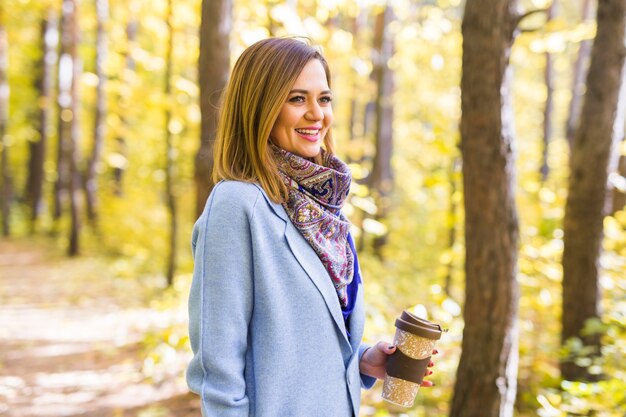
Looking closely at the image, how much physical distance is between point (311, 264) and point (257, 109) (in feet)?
1.74

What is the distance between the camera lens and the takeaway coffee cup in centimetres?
192

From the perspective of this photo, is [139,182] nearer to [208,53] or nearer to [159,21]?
[159,21]

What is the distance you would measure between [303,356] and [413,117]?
685 inches

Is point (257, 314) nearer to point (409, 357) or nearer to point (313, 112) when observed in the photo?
point (409, 357)

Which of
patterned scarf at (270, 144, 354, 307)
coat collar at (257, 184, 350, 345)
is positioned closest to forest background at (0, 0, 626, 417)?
patterned scarf at (270, 144, 354, 307)

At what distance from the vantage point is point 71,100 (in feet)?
42.3

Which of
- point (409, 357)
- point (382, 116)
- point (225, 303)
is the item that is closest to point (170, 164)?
point (382, 116)

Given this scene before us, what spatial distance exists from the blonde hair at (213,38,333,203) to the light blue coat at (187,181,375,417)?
0.09m

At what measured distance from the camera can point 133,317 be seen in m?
8.40

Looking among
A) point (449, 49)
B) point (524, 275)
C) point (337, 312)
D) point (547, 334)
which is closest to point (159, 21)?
point (449, 49)

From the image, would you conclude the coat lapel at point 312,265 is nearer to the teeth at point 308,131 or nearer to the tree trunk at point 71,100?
the teeth at point 308,131

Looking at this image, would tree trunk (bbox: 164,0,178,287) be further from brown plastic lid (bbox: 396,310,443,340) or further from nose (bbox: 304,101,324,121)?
brown plastic lid (bbox: 396,310,443,340)

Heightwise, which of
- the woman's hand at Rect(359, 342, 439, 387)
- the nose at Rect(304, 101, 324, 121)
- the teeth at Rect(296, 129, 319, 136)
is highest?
the nose at Rect(304, 101, 324, 121)

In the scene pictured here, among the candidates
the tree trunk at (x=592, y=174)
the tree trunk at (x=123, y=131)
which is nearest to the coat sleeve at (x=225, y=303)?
A: the tree trunk at (x=592, y=174)
